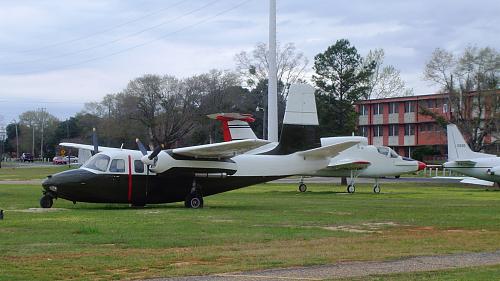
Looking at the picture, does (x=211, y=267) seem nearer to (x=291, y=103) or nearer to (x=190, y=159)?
(x=190, y=159)

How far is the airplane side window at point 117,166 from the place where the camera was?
26.7m

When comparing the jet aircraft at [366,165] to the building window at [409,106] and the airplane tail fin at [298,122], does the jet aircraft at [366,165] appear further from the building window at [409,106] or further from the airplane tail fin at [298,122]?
the building window at [409,106]

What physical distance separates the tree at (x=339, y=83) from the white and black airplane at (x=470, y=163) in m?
38.3

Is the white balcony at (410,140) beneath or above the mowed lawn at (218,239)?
above

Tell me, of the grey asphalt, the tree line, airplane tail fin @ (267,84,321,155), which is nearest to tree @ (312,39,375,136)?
the tree line

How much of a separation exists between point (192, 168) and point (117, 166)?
2857 millimetres

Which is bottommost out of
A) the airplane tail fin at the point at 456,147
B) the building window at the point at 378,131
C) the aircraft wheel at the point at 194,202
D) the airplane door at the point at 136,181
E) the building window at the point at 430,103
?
the aircraft wheel at the point at 194,202

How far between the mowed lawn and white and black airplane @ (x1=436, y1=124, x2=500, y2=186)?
951 inches

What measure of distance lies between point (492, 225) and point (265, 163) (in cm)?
1105

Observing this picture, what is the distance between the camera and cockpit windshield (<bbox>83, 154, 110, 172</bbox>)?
87.4 feet

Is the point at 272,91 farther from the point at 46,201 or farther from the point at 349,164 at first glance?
the point at 46,201

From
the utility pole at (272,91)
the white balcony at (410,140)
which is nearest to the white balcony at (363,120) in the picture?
the white balcony at (410,140)

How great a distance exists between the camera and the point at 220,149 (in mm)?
26125

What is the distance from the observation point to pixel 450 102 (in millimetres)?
71812
